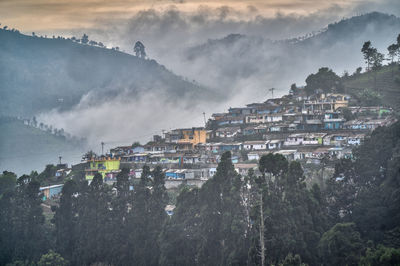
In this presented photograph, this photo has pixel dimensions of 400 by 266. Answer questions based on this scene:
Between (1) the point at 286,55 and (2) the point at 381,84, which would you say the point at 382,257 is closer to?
Result: (2) the point at 381,84

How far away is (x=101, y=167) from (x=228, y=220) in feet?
54.1

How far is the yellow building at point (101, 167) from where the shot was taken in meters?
36.2

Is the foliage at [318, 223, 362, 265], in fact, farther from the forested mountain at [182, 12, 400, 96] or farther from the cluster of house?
the forested mountain at [182, 12, 400, 96]

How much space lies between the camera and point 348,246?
19.3 m

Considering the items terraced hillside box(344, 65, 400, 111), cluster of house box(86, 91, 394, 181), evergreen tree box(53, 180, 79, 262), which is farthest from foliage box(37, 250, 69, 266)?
terraced hillside box(344, 65, 400, 111)

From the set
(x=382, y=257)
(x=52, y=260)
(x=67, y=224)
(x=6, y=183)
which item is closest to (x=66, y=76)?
(x=6, y=183)

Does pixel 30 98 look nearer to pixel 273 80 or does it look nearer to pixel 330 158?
pixel 273 80

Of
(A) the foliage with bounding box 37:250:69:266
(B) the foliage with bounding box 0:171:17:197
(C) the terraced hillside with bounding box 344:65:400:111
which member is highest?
(C) the terraced hillside with bounding box 344:65:400:111

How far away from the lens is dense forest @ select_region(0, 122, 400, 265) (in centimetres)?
2036

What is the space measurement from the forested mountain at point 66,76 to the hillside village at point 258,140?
42.9 meters

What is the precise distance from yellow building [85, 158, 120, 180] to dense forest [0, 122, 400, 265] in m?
7.22

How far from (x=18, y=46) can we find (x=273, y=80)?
7375 cm

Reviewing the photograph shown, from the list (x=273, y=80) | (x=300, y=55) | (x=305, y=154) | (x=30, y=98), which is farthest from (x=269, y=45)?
(x=305, y=154)

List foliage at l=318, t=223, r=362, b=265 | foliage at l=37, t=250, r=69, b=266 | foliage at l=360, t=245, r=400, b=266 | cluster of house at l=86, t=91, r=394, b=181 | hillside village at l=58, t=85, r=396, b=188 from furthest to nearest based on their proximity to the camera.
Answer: cluster of house at l=86, t=91, r=394, b=181 < hillside village at l=58, t=85, r=396, b=188 < foliage at l=37, t=250, r=69, b=266 < foliage at l=318, t=223, r=362, b=265 < foliage at l=360, t=245, r=400, b=266
